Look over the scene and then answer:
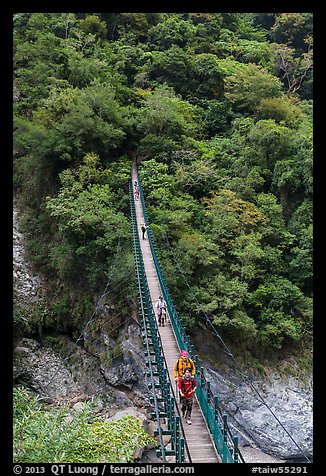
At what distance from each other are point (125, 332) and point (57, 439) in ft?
27.8

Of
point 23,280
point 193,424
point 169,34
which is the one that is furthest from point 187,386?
point 169,34

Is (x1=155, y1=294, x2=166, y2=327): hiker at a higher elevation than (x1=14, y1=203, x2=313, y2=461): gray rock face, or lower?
higher

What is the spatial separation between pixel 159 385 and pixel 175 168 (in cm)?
1210

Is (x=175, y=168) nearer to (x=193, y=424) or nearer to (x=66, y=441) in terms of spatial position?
(x=193, y=424)

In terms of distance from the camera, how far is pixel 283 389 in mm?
12531

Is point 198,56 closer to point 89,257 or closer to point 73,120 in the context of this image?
point 73,120

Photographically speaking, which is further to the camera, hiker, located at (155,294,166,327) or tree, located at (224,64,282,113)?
tree, located at (224,64,282,113)

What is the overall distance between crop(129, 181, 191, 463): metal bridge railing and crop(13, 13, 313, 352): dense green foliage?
158 centimetres

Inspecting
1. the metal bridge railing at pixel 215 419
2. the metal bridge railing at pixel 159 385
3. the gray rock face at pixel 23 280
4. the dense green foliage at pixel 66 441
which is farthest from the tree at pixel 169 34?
the dense green foliage at pixel 66 441

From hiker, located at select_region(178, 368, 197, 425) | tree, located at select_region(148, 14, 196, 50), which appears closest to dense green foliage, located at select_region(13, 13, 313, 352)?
tree, located at select_region(148, 14, 196, 50)

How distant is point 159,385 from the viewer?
6.78m

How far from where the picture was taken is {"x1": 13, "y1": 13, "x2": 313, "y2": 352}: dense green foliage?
13641 millimetres

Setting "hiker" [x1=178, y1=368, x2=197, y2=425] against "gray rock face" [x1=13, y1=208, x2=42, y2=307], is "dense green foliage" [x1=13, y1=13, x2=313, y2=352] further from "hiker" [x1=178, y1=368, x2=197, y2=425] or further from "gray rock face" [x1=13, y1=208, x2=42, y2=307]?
"hiker" [x1=178, y1=368, x2=197, y2=425]

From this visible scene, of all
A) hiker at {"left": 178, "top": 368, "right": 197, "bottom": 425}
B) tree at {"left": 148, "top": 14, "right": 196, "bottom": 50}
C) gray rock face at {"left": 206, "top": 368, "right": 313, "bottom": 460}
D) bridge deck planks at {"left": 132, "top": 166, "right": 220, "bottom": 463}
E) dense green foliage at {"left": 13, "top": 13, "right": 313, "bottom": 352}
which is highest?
tree at {"left": 148, "top": 14, "right": 196, "bottom": 50}
